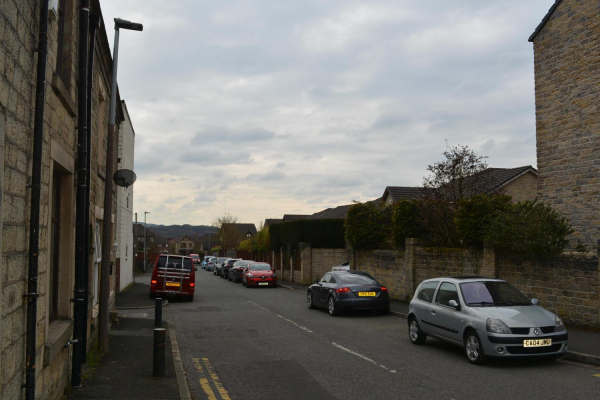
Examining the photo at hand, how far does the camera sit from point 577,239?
17.0 m

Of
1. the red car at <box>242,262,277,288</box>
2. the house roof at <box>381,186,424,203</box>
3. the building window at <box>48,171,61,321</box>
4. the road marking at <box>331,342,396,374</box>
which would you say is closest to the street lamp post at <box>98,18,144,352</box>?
the building window at <box>48,171,61,321</box>

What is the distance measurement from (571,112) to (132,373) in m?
A: 15.4

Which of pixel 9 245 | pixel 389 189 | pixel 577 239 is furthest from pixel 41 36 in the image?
pixel 389 189

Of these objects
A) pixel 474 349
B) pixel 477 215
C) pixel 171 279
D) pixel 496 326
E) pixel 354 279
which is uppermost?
pixel 477 215

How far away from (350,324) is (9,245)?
1156 centimetres

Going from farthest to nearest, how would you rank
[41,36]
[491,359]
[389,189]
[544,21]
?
[389,189] < [544,21] < [491,359] < [41,36]

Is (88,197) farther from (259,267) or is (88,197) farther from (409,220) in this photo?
(259,267)

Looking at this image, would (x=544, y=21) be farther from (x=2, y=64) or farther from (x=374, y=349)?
(x=2, y=64)

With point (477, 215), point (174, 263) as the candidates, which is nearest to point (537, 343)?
point (477, 215)

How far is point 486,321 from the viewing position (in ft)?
29.9

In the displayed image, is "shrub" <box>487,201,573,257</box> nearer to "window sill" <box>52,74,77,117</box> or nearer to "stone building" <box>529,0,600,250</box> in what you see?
"stone building" <box>529,0,600,250</box>

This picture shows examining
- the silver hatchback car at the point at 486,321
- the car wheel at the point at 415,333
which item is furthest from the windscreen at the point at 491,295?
the car wheel at the point at 415,333

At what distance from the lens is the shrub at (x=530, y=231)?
13.5m

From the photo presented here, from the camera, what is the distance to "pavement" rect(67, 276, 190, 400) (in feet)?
23.7
